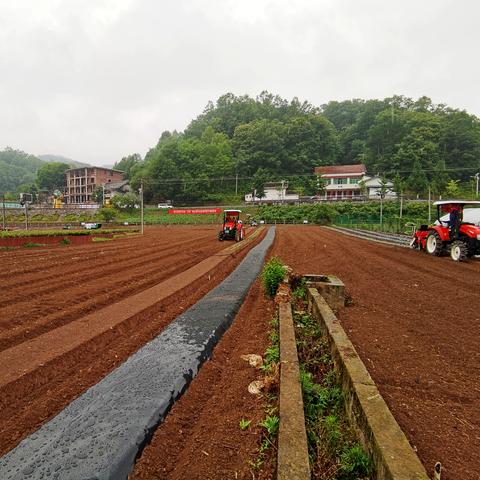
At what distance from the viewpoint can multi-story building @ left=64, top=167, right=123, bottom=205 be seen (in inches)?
3698

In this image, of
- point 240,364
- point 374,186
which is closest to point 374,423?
point 240,364

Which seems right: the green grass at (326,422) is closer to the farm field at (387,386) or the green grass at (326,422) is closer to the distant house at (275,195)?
the farm field at (387,386)

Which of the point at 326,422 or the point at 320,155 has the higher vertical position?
the point at 320,155

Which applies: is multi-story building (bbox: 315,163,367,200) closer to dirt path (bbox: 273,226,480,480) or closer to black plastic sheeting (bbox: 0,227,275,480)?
dirt path (bbox: 273,226,480,480)

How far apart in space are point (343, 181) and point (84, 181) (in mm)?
76762

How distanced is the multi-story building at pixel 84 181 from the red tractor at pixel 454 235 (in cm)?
9463

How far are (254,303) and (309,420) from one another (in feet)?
13.6

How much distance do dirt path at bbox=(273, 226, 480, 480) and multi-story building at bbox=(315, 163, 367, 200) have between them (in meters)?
61.2

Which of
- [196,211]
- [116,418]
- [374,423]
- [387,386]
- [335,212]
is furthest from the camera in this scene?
[196,211]

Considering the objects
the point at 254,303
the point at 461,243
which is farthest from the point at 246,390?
Result: the point at 461,243

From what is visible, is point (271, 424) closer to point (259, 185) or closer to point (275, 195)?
point (259, 185)

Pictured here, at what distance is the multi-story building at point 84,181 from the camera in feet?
308

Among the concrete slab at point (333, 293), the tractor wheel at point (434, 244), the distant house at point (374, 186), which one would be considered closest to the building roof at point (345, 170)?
the distant house at point (374, 186)

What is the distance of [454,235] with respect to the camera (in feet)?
41.7
